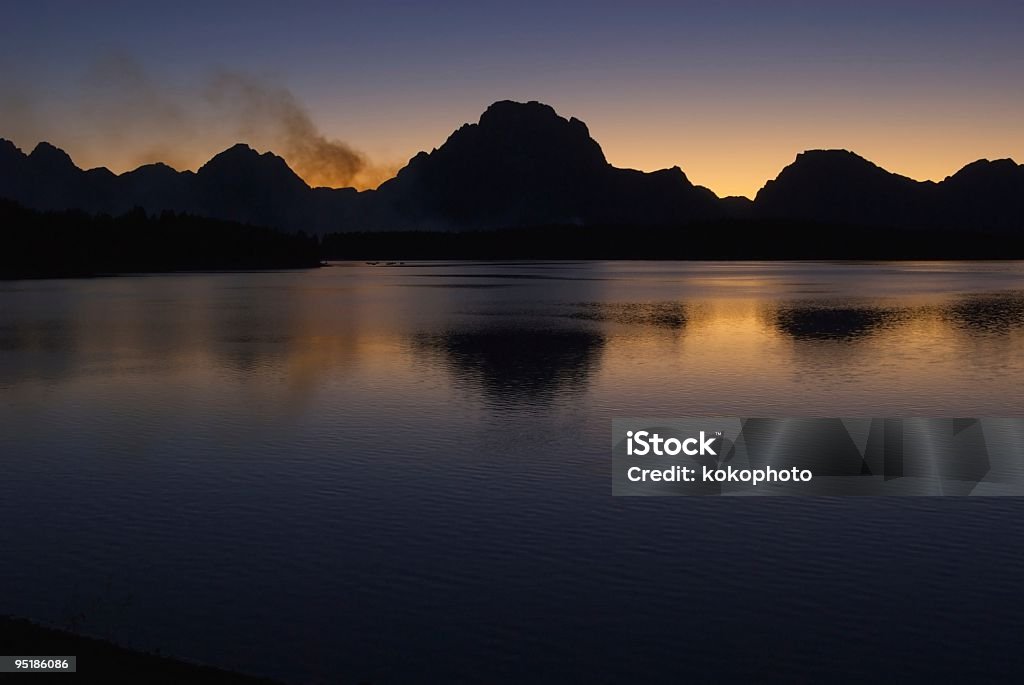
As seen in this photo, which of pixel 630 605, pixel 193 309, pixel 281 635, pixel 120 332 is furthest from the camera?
pixel 193 309

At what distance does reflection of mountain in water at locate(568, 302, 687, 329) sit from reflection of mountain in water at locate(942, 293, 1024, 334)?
79.4 ft

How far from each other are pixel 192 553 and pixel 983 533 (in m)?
17.2

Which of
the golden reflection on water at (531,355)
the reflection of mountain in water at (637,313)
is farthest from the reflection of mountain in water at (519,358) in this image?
the reflection of mountain in water at (637,313)

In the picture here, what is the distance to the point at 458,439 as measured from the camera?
108 feet

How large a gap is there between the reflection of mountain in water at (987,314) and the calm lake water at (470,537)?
100.0ft

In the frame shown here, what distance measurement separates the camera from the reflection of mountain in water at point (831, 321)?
7431 cm

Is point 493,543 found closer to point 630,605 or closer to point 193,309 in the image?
point 630,605

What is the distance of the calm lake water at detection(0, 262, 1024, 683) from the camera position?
1527 centimetres

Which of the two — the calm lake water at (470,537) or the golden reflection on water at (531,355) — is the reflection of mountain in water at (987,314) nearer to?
the golden reflection on water at (531,355)

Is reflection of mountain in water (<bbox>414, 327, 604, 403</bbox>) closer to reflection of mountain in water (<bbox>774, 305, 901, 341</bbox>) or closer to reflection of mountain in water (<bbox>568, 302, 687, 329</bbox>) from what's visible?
reflection of mountain in water (<bbox>568, 302, 687, 329</bbox>)

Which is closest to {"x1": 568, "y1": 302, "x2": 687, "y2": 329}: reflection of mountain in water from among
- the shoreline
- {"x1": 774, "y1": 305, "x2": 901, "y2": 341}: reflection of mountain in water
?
{"x1": 774, "y1": 305, "x2": 901, "y2": 341}: reflection of mountain in water

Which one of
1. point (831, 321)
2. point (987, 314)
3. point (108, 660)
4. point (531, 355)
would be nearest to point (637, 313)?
point (831, 321)

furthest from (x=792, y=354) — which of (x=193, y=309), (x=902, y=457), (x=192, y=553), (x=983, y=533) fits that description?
(x=193, y=309)

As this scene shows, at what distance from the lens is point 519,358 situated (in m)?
58.7
